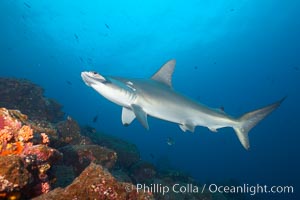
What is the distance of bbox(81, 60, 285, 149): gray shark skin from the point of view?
23.5ft

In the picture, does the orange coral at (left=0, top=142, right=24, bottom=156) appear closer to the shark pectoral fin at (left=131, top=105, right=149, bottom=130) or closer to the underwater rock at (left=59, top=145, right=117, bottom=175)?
the underwater rock at (left=59, top=145, right=117, bottom=175)

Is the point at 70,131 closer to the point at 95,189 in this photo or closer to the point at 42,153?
the point at 42,153

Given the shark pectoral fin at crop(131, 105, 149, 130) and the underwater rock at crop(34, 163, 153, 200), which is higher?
the shark pectoral fin at crop(131, 105, 149, 130)

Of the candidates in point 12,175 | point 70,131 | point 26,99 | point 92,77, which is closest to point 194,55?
point 26,99

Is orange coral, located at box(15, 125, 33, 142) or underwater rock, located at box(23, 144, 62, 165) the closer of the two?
underwater rock, located at box(23, 144, 62, 165)

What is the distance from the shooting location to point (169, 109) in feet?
25.7

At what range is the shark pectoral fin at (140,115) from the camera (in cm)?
679

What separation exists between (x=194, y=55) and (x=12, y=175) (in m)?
69.8

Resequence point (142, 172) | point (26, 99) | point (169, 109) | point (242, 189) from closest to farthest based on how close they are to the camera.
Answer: point (169, 109) < point (142, 172) < point (26, 99) < point (242, 189)

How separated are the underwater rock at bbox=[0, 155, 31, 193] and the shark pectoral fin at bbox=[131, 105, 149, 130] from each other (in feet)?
Result: 12.9

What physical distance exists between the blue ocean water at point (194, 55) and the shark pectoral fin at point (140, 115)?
13.5 metres

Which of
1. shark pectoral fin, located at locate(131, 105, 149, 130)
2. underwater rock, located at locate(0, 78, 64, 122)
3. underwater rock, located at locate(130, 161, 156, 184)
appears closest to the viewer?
shark pectoral fin, located at locate(131, 105, 149, 130)

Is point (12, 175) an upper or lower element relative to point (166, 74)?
lower

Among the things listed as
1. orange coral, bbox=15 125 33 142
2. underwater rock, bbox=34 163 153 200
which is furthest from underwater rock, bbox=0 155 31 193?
orange coral, bbox=15 125 33 142
